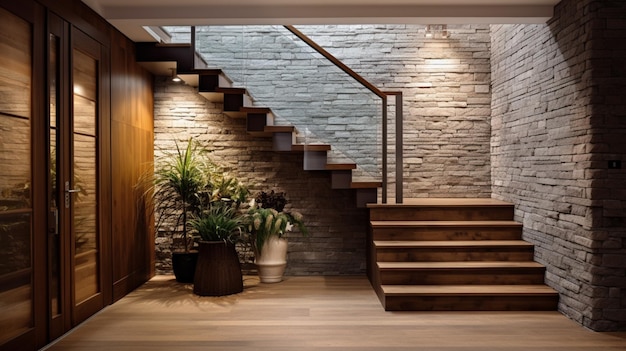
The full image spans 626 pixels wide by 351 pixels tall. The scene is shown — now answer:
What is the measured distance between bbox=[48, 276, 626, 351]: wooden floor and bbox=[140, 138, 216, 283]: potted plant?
25.4 inches

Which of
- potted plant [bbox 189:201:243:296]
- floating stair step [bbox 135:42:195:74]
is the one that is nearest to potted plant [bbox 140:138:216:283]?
potted plant [bbox 189:201:243:296]

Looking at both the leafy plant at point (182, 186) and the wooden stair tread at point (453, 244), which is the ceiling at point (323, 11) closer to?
the leafy plant at point (182, 186)

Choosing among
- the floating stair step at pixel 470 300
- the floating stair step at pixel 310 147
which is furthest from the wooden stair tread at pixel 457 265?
the floating stair step at pixel 310 147

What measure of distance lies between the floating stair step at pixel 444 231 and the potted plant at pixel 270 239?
3.18 feet

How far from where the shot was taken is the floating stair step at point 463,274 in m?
5.05

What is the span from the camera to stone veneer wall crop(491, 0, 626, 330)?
4.18 metres

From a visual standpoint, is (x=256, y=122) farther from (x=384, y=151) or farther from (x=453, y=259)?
(x=453, y=259)

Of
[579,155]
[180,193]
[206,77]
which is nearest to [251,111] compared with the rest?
[206,77]

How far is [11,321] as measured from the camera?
3430 mm

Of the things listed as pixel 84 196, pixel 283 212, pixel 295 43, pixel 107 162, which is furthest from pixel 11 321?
pixel 295 43

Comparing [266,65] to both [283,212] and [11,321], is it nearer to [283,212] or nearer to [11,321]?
[283,212]

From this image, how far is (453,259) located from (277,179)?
222cm

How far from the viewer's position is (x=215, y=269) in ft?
17.5

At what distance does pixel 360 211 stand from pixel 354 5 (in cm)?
253
